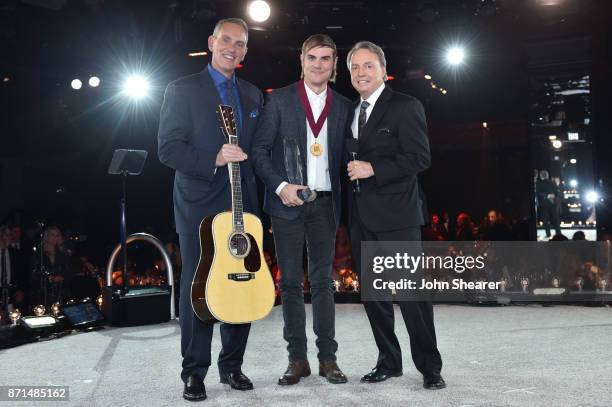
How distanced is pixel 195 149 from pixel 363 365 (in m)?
1.57

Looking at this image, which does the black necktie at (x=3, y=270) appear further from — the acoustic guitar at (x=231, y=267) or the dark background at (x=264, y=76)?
the acoustic guitar at (x=231, y=267)

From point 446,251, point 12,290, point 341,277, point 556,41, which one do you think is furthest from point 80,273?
point 556,41

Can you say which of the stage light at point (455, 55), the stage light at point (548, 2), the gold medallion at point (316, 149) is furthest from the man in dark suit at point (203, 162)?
the stage light at point (548, 2)

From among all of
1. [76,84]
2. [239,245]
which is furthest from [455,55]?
[239,245]

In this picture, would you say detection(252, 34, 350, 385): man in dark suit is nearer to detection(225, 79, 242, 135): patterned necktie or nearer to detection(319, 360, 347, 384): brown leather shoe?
detection(319, 360, 347, 384): brown leather shoe

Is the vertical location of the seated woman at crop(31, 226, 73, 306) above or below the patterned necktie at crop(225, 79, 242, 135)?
below

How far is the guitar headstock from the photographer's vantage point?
3234mm

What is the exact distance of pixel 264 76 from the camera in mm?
9742

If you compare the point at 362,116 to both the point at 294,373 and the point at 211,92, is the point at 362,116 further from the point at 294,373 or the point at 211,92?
the point at 294,373

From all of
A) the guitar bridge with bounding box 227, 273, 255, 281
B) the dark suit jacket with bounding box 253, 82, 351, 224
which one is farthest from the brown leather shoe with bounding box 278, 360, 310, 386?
the dark suit jacket with bounding box 253, 82, 351, 224

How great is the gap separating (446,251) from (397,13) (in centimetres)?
312

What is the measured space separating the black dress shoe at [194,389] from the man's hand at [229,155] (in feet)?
3.35

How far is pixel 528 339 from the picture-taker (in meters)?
4.57

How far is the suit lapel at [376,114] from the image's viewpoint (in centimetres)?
336
